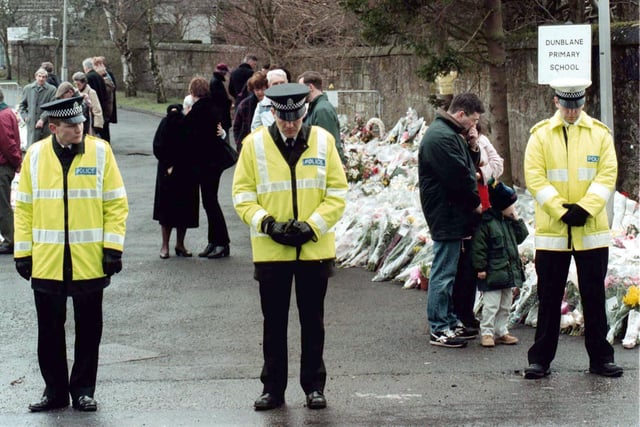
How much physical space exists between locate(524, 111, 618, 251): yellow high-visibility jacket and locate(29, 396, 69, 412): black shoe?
130 inches

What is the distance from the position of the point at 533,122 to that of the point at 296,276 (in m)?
8.57

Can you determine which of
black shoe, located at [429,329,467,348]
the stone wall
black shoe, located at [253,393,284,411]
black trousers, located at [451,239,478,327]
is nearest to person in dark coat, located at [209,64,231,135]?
the stone wall

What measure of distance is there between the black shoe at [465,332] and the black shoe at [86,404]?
9.48ft

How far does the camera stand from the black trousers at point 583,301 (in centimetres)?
819

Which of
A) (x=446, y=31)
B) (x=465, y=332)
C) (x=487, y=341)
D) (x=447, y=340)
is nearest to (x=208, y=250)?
(x=446, y=31)

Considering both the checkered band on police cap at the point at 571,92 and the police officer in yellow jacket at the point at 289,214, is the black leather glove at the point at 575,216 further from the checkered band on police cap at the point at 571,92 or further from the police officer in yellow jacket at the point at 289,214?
the police officer in yellow jacket at the point at 289,214

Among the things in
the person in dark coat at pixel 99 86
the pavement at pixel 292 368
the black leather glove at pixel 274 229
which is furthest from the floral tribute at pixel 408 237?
the person in dark coat at pixel 99 86

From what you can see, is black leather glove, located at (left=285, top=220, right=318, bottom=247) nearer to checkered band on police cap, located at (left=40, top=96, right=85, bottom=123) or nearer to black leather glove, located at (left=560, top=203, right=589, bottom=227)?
checkered band on police cap, located at (left=40, top=96, right=85, bottom=123)

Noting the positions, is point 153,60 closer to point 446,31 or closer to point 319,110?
point 446,31

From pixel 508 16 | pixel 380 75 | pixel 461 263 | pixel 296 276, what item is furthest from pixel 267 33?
pixel 296 276

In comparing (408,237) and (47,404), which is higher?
(408,237)

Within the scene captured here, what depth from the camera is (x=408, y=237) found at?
38.8 ft

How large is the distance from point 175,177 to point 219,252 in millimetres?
933

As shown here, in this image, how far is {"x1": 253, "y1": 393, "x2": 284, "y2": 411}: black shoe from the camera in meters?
7.52
